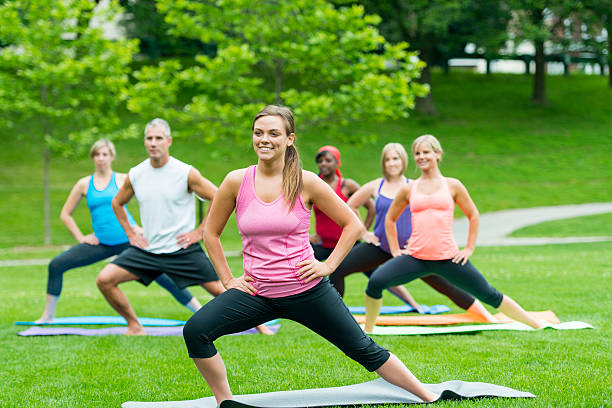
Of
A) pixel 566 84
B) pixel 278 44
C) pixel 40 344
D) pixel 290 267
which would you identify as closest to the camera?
pixel 290 267

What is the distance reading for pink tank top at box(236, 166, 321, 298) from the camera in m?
4.27

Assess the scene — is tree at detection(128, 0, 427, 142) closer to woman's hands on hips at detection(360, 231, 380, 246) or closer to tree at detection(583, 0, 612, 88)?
woman's hands on hips at detection(360, 231, 380, 246)

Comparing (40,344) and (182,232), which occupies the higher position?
(182,232)

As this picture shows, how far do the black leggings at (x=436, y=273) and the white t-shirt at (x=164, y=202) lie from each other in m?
1.91

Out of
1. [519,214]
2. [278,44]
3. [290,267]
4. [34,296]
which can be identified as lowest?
[519,214]

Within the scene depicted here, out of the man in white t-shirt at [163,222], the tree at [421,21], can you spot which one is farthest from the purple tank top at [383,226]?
the tree at [421,21]

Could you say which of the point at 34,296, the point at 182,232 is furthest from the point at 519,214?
the point at 182,232

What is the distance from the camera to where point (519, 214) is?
80.4 feet

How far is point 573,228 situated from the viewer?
20.9 metres

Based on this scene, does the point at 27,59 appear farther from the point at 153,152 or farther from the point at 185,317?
the point at 153,152

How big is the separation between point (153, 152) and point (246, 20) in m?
10.3

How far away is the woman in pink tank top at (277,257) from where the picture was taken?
4297 millimetres

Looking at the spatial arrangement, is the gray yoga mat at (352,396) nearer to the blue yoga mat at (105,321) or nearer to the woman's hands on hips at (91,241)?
the blue yoga mat at (105,321)

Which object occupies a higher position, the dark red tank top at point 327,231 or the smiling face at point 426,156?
the smiling face at point 426,156
